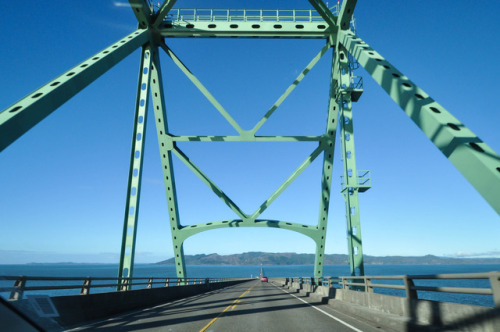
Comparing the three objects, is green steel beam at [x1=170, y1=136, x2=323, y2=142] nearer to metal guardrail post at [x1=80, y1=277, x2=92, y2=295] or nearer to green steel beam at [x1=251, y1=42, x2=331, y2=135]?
green steel beam at [x1=251, y1=42, x2=331, y2=135]

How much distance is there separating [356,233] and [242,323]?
10.5 meters

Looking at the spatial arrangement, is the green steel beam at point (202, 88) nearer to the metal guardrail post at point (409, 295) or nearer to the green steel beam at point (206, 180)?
the green steel beam at point (206, 180)

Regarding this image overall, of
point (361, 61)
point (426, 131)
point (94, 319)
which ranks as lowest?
point (94, 319)

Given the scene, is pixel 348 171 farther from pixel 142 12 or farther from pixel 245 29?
pixel 142 12

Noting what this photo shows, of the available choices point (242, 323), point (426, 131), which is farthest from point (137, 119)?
point (426, 131)

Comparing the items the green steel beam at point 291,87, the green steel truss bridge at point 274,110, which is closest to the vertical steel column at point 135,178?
the green steel truss bridge at point 274,110

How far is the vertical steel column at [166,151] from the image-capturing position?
20.9m

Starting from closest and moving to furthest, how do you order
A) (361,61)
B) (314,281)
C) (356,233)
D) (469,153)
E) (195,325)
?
1. (469,153)
2. (195,325)
3. (361,61)
4. (356,233)
5. (314,281)

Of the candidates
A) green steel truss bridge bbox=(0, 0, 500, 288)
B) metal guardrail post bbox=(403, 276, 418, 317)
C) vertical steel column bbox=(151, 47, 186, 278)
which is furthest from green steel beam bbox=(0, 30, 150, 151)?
metal guardrail post bbox=(403, 276, 418, 317)

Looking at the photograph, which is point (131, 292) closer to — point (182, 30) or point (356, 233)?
point (356, 233)

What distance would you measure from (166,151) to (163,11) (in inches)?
354

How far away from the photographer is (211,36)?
60.7ft

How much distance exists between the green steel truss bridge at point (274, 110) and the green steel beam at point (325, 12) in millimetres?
56

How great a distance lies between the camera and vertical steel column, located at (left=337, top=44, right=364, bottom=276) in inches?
686
